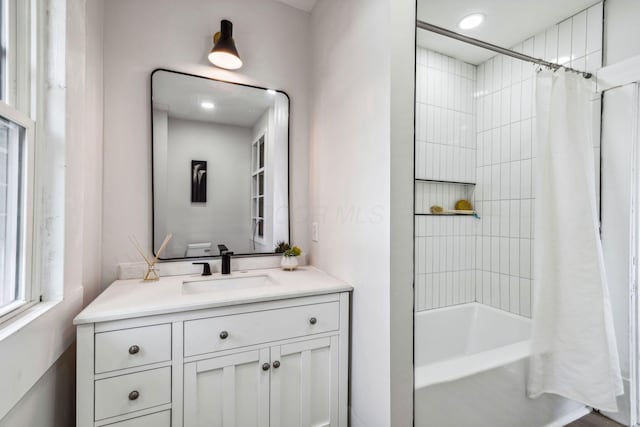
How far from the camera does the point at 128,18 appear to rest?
1.50m

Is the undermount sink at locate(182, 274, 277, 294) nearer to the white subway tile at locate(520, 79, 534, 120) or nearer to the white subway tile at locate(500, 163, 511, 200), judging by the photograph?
the white subway tile at locate(500, 163, 511, 200)

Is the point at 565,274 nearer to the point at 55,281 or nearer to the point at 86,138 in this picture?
the point at 55,281

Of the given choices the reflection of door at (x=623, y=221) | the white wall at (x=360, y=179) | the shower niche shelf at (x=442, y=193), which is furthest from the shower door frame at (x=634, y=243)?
the white wall at (x=360, y=179)

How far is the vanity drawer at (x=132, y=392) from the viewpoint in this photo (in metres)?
0.98

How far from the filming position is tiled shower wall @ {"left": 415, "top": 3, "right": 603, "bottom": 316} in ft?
5.21

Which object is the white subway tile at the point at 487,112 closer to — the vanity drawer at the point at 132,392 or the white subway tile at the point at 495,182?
the white subway tile at the point at 495,182

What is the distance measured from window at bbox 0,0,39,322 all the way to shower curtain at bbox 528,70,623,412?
A: 215cm

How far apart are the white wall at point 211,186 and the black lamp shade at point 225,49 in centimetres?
37

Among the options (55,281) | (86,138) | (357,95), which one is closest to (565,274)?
(357,95)

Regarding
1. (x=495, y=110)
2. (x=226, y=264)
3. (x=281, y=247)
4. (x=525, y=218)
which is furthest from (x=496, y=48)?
(x=226, y=264)

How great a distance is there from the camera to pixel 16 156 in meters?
0.86

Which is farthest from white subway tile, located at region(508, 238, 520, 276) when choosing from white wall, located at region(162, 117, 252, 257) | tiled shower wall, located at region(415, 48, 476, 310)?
white wall, located at region(162, 117, 252, 257)

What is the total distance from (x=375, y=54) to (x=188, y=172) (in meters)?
1.17

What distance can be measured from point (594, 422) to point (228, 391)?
78.5 inches
